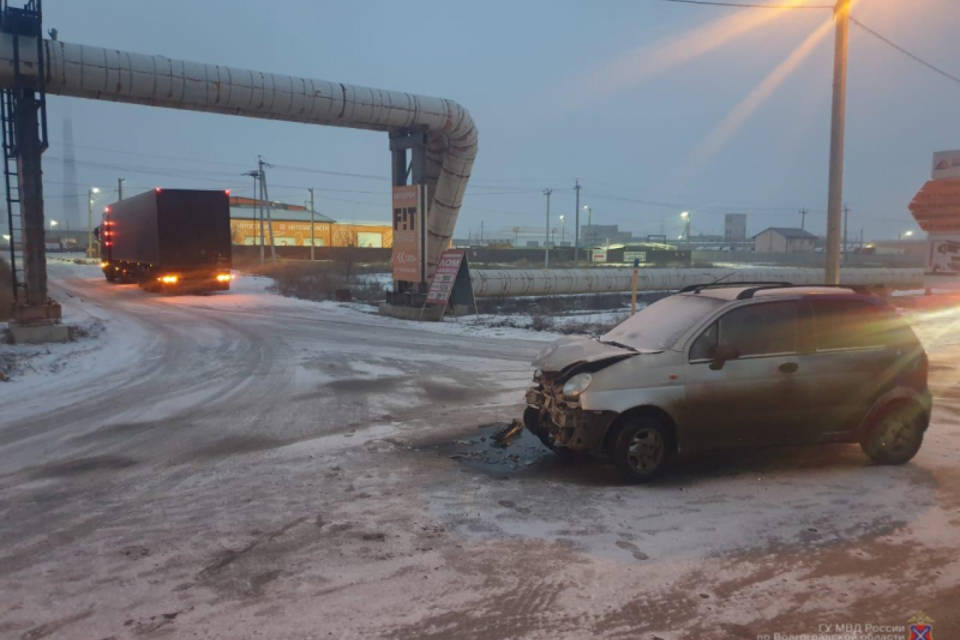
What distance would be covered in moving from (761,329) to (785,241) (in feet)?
385

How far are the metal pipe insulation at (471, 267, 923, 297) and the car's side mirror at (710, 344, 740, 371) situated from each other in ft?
68.5

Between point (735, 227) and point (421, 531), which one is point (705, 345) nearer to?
point (421, 531)

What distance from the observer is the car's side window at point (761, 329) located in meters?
6.20

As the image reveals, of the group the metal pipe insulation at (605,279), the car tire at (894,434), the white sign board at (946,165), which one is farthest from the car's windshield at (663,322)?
the white sign board at (946,165)

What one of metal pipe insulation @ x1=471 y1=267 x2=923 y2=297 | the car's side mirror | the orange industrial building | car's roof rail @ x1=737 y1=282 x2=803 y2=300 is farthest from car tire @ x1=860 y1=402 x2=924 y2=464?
the orange industrial building

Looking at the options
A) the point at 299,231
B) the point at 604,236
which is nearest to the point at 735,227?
the point at 604,236

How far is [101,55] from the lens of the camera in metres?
15.1

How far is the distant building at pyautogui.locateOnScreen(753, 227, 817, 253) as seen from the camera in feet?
367

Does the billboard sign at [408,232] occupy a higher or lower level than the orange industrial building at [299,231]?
lower

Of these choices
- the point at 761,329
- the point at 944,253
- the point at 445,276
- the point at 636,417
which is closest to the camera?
the point at 636,417

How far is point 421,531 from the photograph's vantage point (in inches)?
196

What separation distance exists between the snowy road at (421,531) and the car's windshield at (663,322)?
1.27 metres

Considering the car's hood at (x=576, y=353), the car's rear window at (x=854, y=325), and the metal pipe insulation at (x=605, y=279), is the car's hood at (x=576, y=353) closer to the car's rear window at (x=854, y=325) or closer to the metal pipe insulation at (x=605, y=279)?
the car's rear window at (x=854, y=325)

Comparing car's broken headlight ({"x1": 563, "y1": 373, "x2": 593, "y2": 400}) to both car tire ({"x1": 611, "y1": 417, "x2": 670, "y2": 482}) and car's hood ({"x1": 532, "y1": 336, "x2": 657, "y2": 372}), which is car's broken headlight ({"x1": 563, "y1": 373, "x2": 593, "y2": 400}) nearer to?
car's hood ({"x1": 532, "y1": 336, "x2": 657, "y2": 372})
